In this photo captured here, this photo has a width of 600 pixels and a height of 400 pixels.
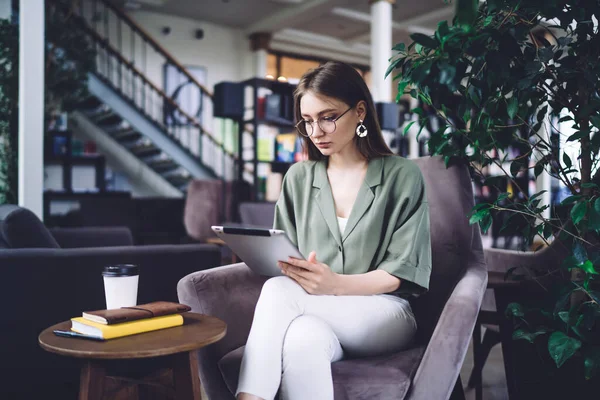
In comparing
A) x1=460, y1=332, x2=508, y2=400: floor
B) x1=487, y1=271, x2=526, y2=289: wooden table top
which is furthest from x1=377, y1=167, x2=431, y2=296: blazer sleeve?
x1=460, y1=332, x2=508, y2=400: floor

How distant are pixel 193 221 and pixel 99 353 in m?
4.04

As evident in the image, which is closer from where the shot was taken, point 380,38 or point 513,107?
point 513,107

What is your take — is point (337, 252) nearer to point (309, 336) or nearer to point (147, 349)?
point (309, 336)

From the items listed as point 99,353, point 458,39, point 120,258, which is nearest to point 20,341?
point 120,258

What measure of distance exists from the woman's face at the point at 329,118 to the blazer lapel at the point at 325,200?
0.09 metres

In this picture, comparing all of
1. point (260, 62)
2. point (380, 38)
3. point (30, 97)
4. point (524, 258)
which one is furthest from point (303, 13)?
point (524, 258)

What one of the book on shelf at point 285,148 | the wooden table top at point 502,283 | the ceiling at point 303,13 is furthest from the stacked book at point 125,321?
the ceiling at point 303,13

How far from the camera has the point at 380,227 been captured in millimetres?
1617

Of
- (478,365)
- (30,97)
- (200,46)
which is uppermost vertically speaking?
(200,46)

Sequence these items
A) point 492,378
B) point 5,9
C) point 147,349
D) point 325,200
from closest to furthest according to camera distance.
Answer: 1. point 147,349
2. point 325,200
3. point 492,378
4. point 5,9

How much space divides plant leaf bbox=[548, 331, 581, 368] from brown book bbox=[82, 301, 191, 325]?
0.92 meters

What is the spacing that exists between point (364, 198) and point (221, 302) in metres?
0.52

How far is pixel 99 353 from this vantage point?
108 cm

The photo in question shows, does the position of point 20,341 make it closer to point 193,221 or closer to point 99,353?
point 99,353
